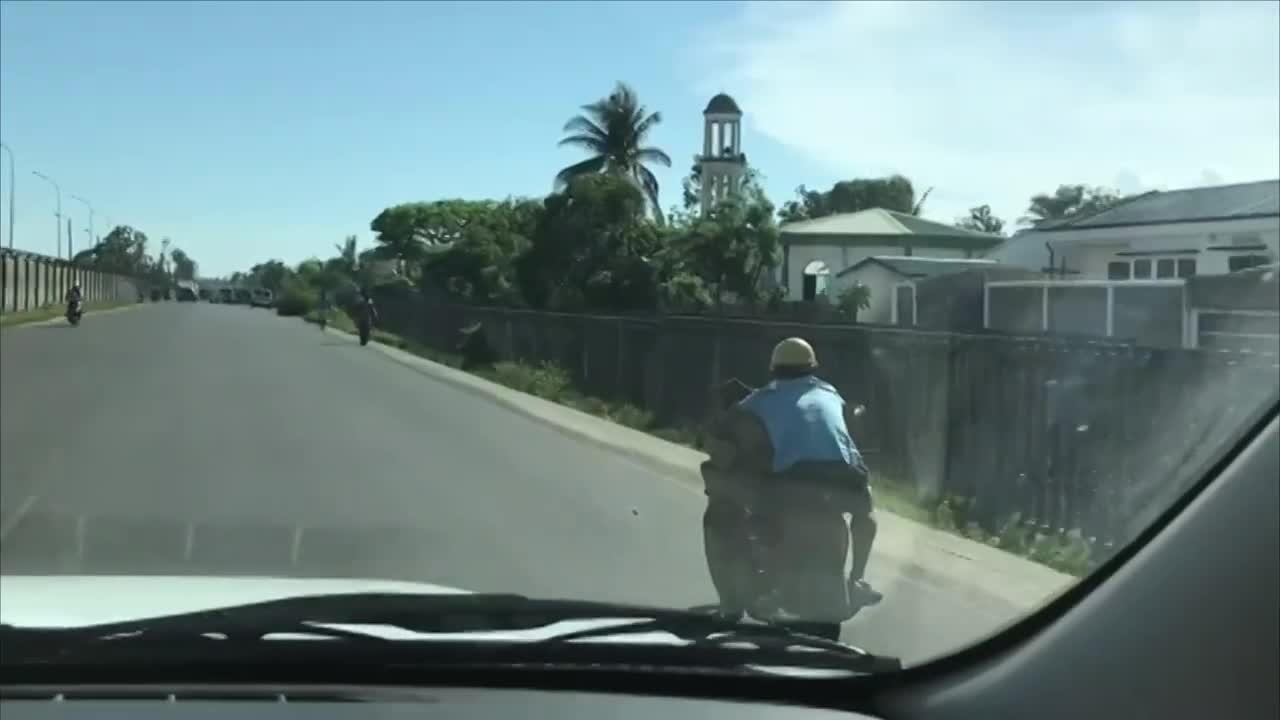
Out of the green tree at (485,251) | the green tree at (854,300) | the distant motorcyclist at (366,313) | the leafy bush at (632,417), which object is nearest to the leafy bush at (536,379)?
the leafy bush at (632,417)

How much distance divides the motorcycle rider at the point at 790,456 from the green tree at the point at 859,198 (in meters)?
0.50

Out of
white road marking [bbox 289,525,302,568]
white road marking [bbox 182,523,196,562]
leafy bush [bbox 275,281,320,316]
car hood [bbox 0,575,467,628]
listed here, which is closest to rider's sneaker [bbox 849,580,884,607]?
car hood [bbox 0,575,467,628]

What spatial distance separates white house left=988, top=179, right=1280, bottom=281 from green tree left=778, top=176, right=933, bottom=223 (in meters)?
0.35

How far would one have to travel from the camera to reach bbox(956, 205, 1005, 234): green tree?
480cm

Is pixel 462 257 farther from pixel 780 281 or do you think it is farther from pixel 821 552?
pixel 821 552

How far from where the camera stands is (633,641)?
11.7 feet

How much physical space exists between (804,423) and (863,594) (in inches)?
30.2

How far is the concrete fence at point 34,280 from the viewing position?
746 cm

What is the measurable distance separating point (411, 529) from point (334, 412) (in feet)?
31.4

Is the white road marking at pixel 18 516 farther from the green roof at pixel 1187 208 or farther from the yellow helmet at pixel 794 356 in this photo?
the green roof at pixel 1187 208

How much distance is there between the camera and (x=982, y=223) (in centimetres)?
488

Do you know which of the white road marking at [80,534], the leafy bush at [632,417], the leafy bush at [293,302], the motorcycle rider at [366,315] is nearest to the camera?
the white road marking at [80,534]

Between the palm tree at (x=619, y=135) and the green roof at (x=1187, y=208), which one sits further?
the palm tree at (x=619, y=135)

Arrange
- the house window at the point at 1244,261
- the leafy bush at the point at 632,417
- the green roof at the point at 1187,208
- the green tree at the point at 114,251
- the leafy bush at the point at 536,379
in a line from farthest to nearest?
the leafy bush at the point at 536,379, the leafy bush at the point at 632,417, the green tree at the point at 114,251, the house window at the point at 1244,261, the green roof at the point at 1187,208
